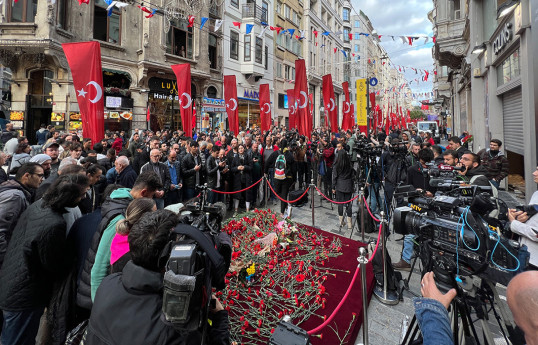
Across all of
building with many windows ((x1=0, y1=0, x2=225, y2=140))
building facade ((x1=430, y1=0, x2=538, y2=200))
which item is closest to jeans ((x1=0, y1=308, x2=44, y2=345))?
building facade ((x1=430, y1=0, x2=538, y2=200))

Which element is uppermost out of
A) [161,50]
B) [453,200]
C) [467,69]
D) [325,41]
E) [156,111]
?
[325,41]

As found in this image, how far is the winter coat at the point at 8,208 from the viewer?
2.76m

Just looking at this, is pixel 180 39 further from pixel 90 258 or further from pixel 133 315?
pixel 133 315

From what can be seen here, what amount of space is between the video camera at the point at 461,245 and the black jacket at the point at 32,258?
10.4ft

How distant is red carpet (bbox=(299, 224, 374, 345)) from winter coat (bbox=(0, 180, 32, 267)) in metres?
3.31

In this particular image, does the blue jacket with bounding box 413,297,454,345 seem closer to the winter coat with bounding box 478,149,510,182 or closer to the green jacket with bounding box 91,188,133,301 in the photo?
the green jacket with bounding box 91,188,133,301

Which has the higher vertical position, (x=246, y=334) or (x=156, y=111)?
(x=156, y=111)

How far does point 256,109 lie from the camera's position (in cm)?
2584

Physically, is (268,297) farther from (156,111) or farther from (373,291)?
(156,111)

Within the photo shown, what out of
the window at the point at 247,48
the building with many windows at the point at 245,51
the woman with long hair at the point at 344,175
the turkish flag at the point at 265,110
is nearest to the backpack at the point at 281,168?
the woman with long hair at the point at 344,175

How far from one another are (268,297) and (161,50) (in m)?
18.8

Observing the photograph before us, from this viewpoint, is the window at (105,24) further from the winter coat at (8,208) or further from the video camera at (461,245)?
the video camera at (461,245)

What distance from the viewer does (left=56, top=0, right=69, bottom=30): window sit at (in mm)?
13875

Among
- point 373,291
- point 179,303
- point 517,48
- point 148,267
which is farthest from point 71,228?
point 517,48
